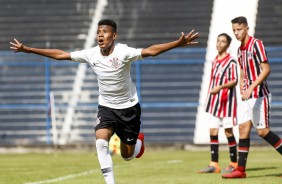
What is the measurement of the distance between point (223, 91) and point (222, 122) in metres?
0.47

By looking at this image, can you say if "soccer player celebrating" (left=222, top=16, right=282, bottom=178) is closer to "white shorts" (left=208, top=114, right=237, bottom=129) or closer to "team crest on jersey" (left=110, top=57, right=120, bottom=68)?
"white shorts" (left=208, top=114, right=237, bottom=129)

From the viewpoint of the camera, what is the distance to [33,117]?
21328mm

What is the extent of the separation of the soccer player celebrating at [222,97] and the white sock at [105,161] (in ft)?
11.4

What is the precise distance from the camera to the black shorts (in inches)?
369

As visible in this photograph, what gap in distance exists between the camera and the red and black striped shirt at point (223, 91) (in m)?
12.5

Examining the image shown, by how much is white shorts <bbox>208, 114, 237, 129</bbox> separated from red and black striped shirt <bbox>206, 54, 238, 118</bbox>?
0.21 ft

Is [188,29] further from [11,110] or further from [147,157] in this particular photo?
[147,157]

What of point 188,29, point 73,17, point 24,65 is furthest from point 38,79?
point 188,29

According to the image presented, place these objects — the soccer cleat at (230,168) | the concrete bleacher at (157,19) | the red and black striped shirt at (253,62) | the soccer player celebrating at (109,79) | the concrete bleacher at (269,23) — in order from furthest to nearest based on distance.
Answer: the concrete bleacher at (157,19), the concrete bleacher at (269,23), the soccer cleat at (230,168), the red and black striped shirt at (253,62), the soccer player celebrating at (109,79)

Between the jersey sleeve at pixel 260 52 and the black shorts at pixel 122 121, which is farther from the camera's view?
the jersey sleeve at pixel 260 52

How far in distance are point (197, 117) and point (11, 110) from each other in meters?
4.69

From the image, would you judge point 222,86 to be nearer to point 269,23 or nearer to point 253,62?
point 253,62

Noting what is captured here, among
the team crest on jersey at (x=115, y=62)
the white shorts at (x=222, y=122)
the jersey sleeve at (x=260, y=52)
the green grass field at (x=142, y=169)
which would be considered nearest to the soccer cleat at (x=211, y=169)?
the green grass field at (x=142, y=169)

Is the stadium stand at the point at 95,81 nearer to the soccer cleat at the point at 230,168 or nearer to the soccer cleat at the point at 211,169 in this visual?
the soccer cleat at the point at 211,169
